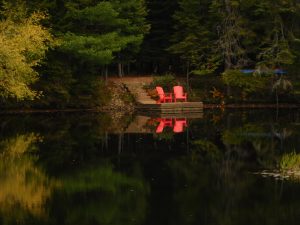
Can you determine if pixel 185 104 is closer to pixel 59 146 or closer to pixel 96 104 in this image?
pixel 96 104

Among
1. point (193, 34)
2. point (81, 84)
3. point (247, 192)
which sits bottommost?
point (247, 192)

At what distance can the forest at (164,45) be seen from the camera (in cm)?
3434

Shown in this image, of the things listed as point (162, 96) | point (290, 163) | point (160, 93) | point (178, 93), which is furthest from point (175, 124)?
point (290, 163)

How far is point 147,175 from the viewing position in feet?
49.0

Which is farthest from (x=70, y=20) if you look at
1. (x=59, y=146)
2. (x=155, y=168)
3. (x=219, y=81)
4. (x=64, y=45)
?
(x=155, y=168)

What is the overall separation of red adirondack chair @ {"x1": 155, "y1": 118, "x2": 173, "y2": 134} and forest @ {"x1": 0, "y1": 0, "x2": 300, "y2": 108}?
6.10m

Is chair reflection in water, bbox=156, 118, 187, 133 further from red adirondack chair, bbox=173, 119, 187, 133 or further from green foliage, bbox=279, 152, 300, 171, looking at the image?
green foliage, bbox=279, 152, 300, 171

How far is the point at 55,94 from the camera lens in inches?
1404

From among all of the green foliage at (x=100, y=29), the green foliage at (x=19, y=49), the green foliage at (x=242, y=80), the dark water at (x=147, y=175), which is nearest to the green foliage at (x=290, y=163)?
the dark water at (x=147, y=175)

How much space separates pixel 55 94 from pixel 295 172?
22.6m

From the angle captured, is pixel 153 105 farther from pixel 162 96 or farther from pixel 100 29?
pixel 100 29

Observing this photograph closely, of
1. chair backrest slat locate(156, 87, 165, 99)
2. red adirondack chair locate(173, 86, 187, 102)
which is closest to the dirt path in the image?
chair backrest slat locate(156, 87, 165, 99)

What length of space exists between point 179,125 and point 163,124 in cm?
96

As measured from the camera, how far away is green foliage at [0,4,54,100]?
26891mm
